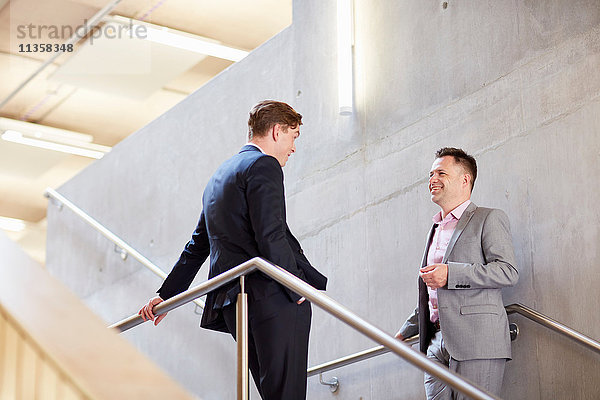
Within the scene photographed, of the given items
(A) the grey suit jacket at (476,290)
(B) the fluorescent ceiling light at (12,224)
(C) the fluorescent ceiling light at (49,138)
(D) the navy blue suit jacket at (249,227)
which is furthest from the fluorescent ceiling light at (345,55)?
(B) the fluorescent ceiling light at (12,224)

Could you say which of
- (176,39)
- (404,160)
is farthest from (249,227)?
(176,39)

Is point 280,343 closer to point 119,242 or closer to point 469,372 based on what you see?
point 469,372

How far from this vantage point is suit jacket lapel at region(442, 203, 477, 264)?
315cm

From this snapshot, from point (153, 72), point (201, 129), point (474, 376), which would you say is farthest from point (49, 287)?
point (153, 72)

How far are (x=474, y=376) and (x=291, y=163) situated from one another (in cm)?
201

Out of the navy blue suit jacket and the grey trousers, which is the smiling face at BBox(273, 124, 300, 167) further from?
the grey trousers

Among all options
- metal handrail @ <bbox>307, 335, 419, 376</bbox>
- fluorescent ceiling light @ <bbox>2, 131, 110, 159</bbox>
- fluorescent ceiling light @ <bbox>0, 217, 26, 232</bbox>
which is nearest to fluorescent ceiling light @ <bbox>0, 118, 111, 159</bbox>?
fluorescent ceiling light @ <bbox>2, 131, 110, 159</bbox>

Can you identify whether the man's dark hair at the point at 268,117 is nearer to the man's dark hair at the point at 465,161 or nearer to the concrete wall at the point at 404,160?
the man's dark hair at the point at 465,161

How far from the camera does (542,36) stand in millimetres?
3484

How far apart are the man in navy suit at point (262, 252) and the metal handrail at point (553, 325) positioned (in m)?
0.83

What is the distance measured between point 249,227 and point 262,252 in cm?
16

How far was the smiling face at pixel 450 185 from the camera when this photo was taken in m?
3.27

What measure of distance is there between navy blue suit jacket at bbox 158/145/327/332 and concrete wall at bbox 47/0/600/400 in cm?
102

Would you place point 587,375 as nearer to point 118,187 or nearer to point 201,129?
point 201,129
